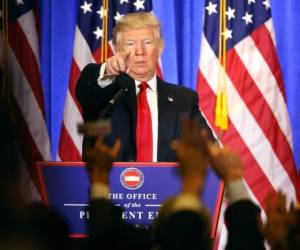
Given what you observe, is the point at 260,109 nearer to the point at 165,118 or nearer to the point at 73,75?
the point at 73,75

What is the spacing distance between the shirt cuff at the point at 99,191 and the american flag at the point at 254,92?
3.66m

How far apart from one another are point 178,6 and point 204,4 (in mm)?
335

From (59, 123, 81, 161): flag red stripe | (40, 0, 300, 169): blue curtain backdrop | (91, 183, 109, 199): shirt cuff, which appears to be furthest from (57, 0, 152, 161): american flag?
(91, 183, 109, 199): shirt cuff

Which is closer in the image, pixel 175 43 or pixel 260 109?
pixel 260 109

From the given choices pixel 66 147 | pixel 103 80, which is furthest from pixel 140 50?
Result: pixel 66 147

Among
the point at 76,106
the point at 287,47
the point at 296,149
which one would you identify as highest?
the point at 287,47

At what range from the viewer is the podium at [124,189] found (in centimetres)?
296

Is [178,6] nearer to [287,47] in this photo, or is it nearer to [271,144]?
[287,47]

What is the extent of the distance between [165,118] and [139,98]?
0.67ft

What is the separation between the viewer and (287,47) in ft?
18.0

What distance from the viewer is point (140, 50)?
13.6ft

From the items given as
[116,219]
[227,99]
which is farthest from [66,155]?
[116,219]

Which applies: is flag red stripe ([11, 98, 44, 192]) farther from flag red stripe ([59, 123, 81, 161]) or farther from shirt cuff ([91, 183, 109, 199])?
shirt cuff ([91, 183, 109, 199])

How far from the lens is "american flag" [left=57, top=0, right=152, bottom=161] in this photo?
5.15 metres
